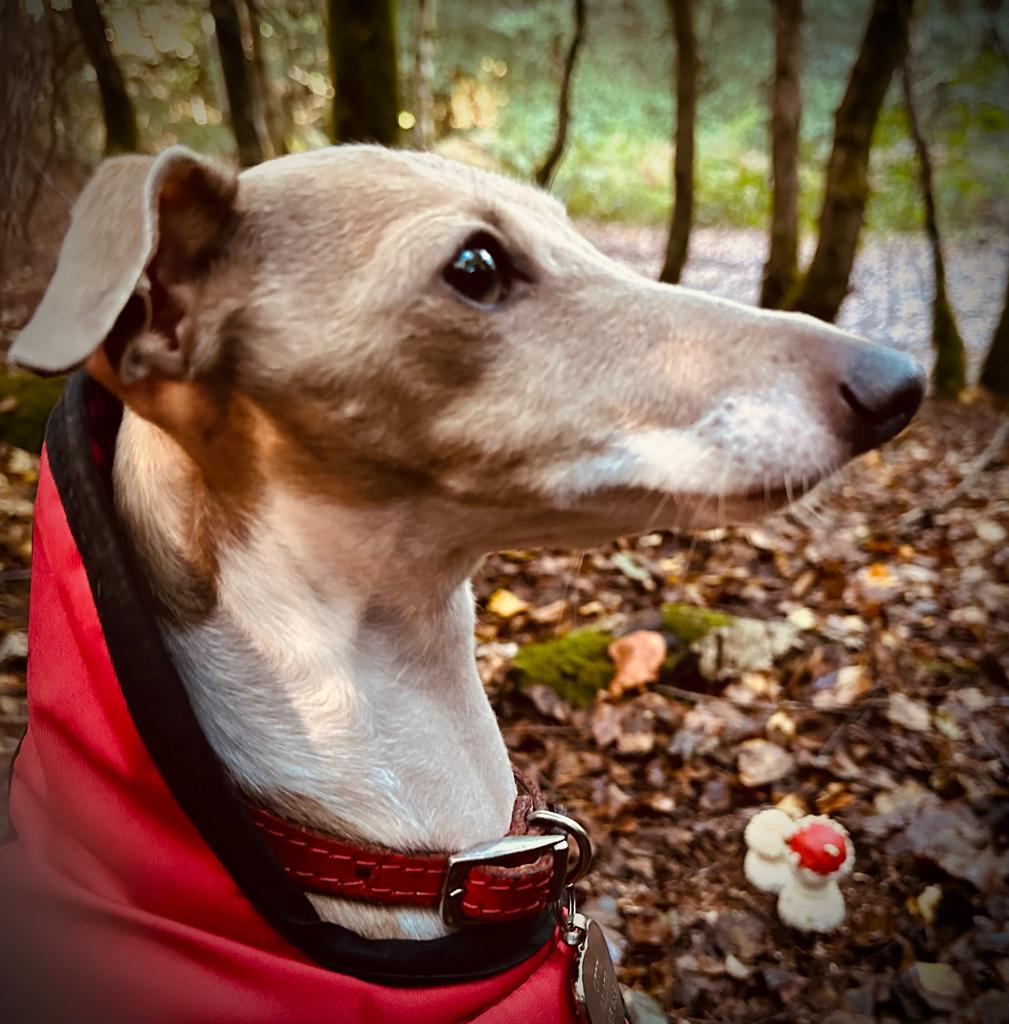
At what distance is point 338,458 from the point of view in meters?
1.75

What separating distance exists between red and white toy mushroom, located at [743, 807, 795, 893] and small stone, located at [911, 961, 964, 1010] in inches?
18.1

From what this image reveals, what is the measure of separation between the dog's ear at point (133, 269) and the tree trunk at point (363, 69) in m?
4.46

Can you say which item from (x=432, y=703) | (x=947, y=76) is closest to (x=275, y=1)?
(x=947, y=76)

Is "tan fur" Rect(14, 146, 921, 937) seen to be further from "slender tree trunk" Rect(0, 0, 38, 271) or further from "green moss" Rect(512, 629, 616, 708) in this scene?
"green moss" Rect(512, 629, 616, 708)

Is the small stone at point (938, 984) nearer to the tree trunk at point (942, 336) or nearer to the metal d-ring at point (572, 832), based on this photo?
the metal d-ring at point (572, 832)

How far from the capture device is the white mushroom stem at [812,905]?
9.33 feet

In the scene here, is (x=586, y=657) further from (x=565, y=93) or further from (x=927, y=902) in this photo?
(x=565, y=93)

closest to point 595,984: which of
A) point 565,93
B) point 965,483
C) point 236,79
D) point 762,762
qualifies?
point 762,762

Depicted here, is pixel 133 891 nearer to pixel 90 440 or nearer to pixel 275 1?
pixel 90 440

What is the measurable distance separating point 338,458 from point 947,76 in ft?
33.7

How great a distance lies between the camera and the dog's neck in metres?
1.79

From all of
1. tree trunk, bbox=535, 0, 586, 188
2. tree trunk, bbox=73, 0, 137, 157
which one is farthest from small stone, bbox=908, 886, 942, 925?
tree trunk, bbox=535, 0, 586, 188

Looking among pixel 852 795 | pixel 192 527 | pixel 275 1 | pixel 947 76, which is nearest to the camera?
pixel 192 527

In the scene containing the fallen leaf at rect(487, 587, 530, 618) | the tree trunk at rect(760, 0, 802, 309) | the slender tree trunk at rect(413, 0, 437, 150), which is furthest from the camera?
the slender tree trunk at rect(413, 0, 437, 150)
